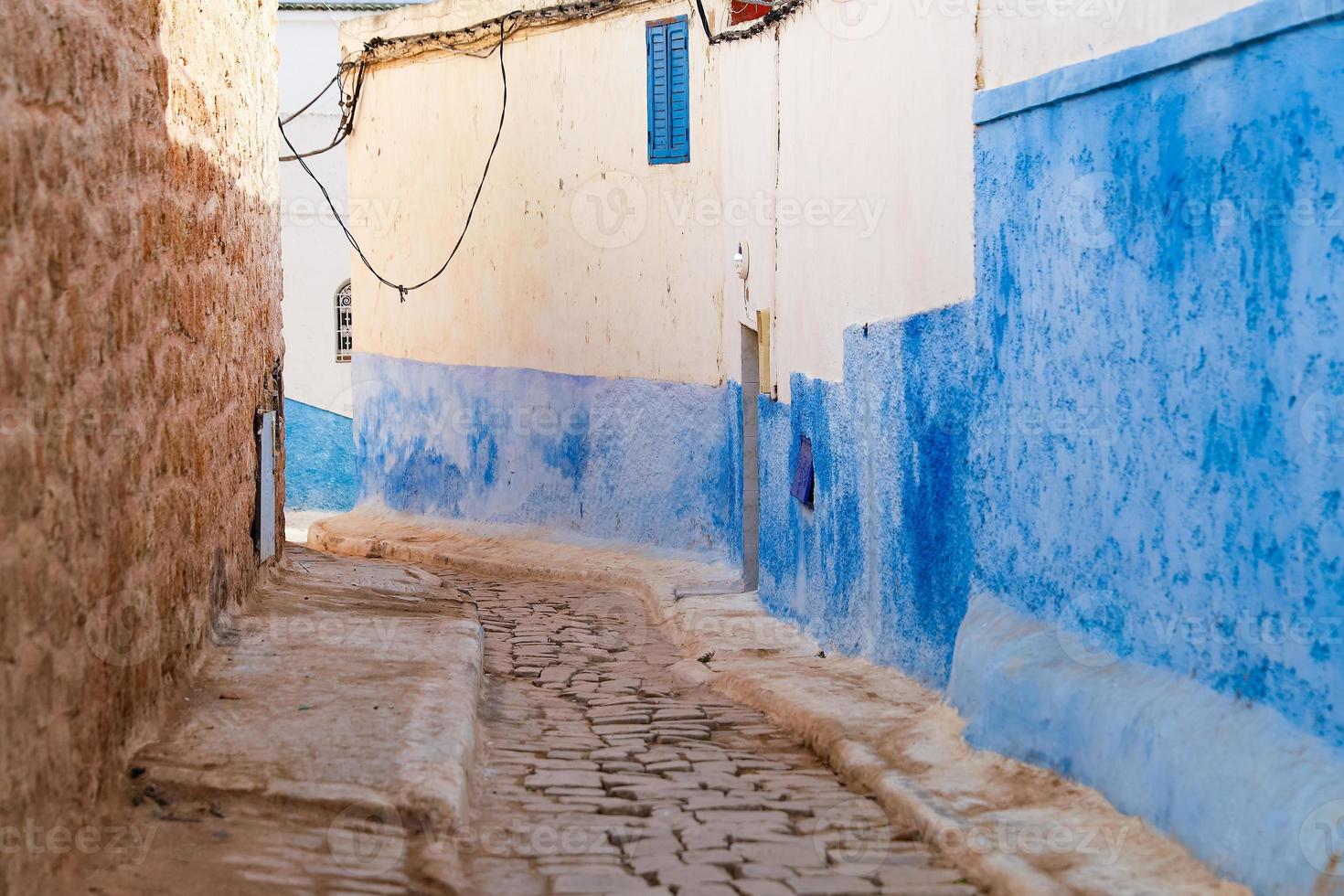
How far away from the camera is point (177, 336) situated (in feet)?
18.6

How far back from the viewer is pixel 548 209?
544 inches

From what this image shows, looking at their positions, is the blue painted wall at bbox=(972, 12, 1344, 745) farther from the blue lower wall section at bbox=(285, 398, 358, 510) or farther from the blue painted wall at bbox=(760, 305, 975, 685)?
the blue lower wall section at bbox=(285, 398, 358, 510)

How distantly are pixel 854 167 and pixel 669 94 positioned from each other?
4.88m

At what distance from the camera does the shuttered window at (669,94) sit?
40.7 ft

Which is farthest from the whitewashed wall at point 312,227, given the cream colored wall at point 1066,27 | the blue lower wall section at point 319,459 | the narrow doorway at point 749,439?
the cream colored wall at point 1066,27

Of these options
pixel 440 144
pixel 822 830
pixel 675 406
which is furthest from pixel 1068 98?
pixel 440 144

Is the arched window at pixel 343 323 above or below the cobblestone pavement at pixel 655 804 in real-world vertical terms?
above

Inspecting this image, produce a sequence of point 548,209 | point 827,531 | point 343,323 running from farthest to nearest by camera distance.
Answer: point 343,323 < point 548,209 < point 827,531

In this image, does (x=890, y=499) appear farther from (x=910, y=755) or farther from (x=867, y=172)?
(x=910, y=755)

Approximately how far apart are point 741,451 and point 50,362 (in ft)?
24.8

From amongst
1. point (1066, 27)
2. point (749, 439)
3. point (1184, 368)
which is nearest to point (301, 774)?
point (1184, 368)

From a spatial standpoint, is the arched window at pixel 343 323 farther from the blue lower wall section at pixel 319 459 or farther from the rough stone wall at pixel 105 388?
the rough stone wall at pixel 105 388

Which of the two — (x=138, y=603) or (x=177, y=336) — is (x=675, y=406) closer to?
(x=177, y=336)

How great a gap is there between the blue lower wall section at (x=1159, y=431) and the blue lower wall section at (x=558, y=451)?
5207mm
